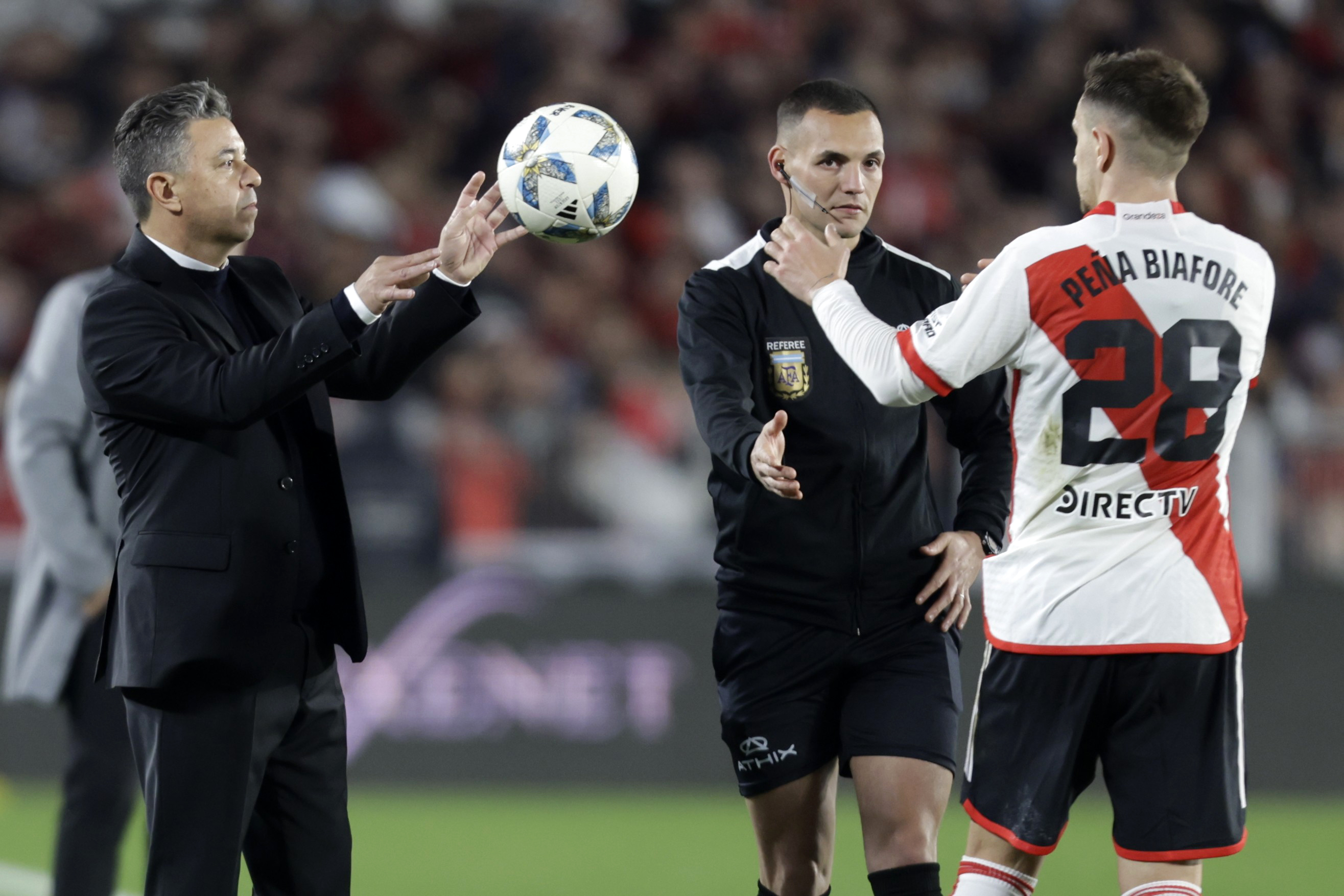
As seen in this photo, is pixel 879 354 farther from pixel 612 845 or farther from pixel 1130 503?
pixel 612 845

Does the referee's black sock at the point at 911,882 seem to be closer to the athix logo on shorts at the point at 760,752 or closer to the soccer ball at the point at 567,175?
the athix logo on shorts at the point at 760,752

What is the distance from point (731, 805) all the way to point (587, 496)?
1736mm

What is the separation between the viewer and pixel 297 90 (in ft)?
36.3

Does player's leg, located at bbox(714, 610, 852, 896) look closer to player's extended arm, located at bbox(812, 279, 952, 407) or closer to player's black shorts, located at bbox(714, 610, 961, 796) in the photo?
player's black shorts, located at bbox(714, 610, 961, 796)

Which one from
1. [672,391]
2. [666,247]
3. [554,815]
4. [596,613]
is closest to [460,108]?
[666,247]

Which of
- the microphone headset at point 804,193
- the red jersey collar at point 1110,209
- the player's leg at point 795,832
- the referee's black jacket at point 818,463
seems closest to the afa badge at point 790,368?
the referee's black jacket at point 818,463

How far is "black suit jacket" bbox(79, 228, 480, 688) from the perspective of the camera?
3428 millimetres

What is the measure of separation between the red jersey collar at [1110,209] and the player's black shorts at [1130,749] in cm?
100

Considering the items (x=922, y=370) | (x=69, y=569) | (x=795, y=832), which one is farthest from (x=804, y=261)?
(x=69, y=569)

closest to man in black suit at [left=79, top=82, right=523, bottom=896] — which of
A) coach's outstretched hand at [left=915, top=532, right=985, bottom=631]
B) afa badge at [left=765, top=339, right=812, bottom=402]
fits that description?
afa badge at [left=765, top=339, right=812, bottom=402]

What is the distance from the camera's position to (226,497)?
11.6 feet

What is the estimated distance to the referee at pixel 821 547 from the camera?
4078 millimetres

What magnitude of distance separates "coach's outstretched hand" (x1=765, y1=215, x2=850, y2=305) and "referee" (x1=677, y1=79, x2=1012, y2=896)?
282 millimetres

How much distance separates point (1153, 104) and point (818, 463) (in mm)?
1220
